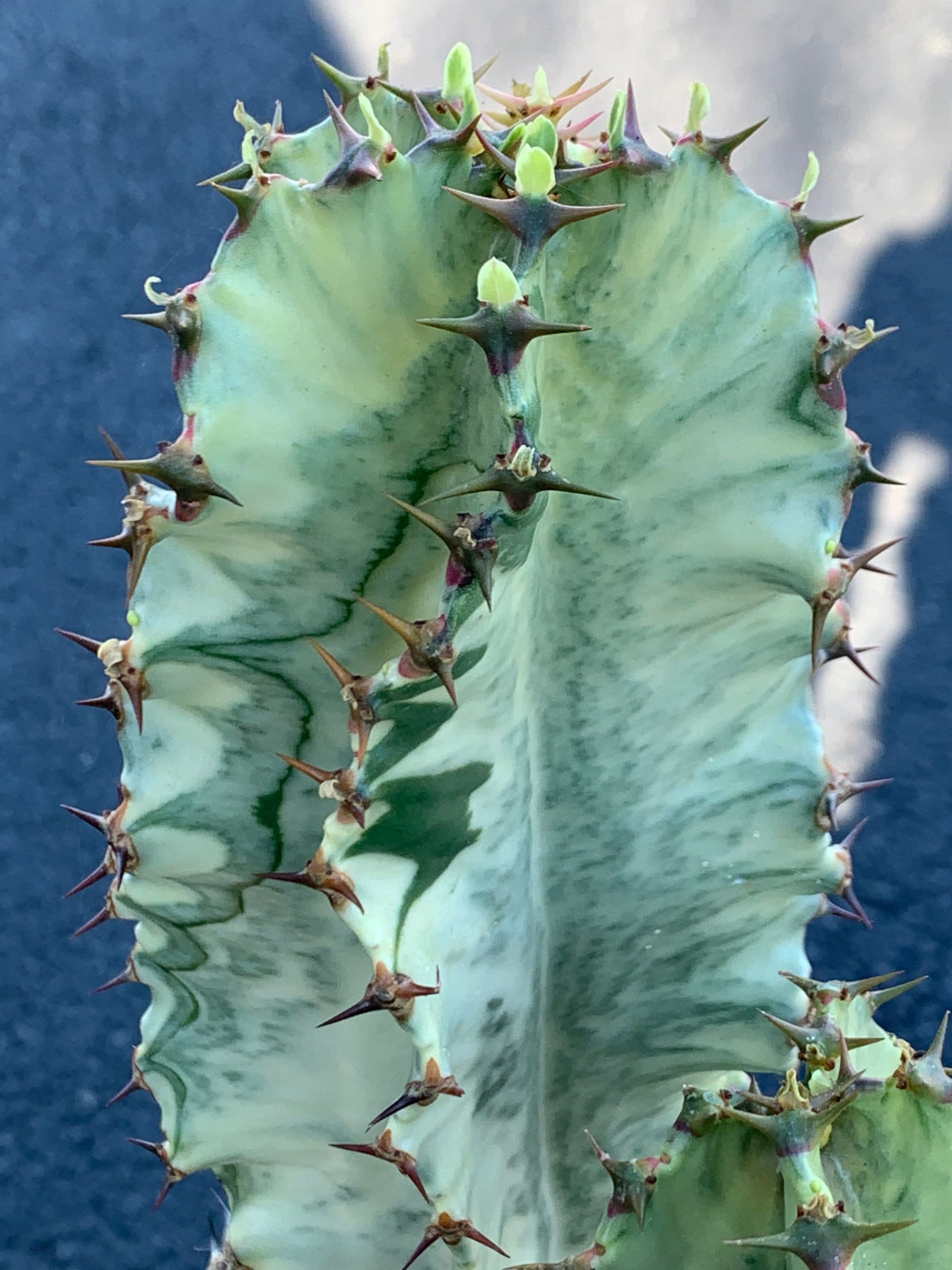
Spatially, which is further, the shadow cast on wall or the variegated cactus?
the shadow cast on wall

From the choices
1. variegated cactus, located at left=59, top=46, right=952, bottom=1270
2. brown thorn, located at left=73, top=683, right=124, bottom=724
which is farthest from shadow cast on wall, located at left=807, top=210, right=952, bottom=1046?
brown thorn, located at left=73, top=683, right=124, bottom=724

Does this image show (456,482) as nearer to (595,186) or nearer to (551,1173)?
(595,186)

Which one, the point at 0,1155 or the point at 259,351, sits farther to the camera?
the point at 0,1155

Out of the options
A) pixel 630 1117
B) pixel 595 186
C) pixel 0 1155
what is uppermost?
pixel 595 186

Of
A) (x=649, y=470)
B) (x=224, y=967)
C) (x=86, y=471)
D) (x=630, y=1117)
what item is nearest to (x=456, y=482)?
(x=649, y=470)

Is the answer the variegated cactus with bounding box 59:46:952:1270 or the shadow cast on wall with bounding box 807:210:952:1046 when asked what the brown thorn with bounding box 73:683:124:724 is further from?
the shadow cast on wall with bounding box 807:210:952:1046

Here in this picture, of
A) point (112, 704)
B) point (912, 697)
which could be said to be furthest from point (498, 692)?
point (912, 697)

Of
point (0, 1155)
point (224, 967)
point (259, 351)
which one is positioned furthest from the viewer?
point (0, 1155)

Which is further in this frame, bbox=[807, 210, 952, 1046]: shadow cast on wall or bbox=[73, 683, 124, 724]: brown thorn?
bbox=[807, 210, 952, 1046]: shadow cast on wall

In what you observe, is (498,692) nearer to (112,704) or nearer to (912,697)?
(112,704)
